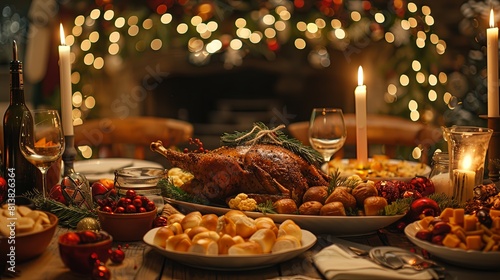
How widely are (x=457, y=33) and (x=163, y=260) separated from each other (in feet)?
10.1

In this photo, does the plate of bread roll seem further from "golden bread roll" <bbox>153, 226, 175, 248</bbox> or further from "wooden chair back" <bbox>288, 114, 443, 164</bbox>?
"wooden chair back" <bbox>288, 114, 443, 164</bbox>

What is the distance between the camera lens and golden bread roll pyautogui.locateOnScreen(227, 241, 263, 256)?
1.06m

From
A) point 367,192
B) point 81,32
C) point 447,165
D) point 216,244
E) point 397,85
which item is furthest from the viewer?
point 397,85

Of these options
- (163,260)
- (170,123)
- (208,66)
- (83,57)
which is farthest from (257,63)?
(163,260)

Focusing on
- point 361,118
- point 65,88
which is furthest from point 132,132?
point 361,118

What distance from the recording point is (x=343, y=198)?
131cm

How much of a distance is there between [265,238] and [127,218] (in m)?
0.30

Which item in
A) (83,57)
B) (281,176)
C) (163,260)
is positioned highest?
(83,57)

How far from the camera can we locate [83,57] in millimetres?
3314

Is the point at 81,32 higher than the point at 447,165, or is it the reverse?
the point at 81,32

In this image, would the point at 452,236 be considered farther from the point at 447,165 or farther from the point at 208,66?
the point at 208,66

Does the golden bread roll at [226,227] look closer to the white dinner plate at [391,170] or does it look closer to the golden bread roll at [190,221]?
the golden bread roll at [190,221]

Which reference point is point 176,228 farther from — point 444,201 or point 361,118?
point 361,118

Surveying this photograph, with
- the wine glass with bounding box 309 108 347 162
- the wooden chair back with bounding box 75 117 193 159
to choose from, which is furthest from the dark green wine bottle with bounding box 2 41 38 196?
the wooden chair back with bounding box 75 117 193 159
